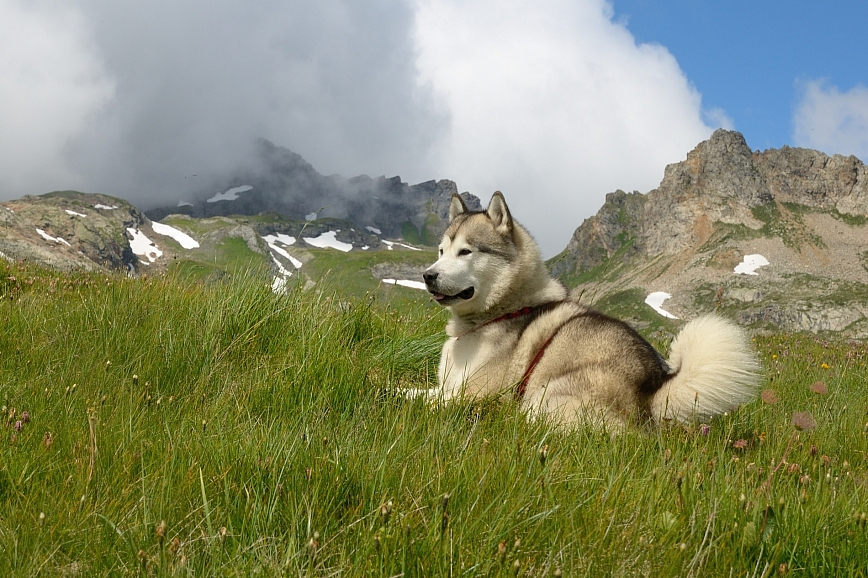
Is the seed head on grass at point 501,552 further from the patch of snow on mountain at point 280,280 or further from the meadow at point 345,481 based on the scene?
the patch of snow on mountain at point 280,280

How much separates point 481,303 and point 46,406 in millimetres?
4255

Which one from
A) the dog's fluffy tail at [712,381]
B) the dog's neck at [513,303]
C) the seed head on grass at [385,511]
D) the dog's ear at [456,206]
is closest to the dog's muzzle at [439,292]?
the dog's neck at [513,303]

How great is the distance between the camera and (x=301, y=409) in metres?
4.26

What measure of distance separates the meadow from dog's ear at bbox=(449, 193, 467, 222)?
3.18 meters

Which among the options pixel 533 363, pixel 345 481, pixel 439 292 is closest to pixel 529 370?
pixel 533 363

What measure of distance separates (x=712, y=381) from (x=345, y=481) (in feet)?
9.91

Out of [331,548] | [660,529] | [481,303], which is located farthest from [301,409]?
[481,303]

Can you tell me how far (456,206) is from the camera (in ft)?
26.2

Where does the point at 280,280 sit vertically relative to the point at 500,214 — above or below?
below

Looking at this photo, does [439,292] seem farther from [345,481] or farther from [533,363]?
[345,481]

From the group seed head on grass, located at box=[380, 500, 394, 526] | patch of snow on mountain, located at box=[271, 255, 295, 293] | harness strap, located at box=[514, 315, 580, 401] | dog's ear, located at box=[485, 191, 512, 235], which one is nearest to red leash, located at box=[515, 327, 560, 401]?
harness strap, located at box=[514, 315, 580, 401]

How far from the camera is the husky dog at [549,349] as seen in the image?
14.9ft

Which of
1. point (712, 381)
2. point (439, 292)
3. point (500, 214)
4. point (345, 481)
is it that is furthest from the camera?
point (500, 214)

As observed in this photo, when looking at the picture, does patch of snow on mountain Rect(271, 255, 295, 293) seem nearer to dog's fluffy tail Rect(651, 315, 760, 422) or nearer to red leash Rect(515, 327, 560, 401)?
red leash Rect(515, 327, 560, 401)
